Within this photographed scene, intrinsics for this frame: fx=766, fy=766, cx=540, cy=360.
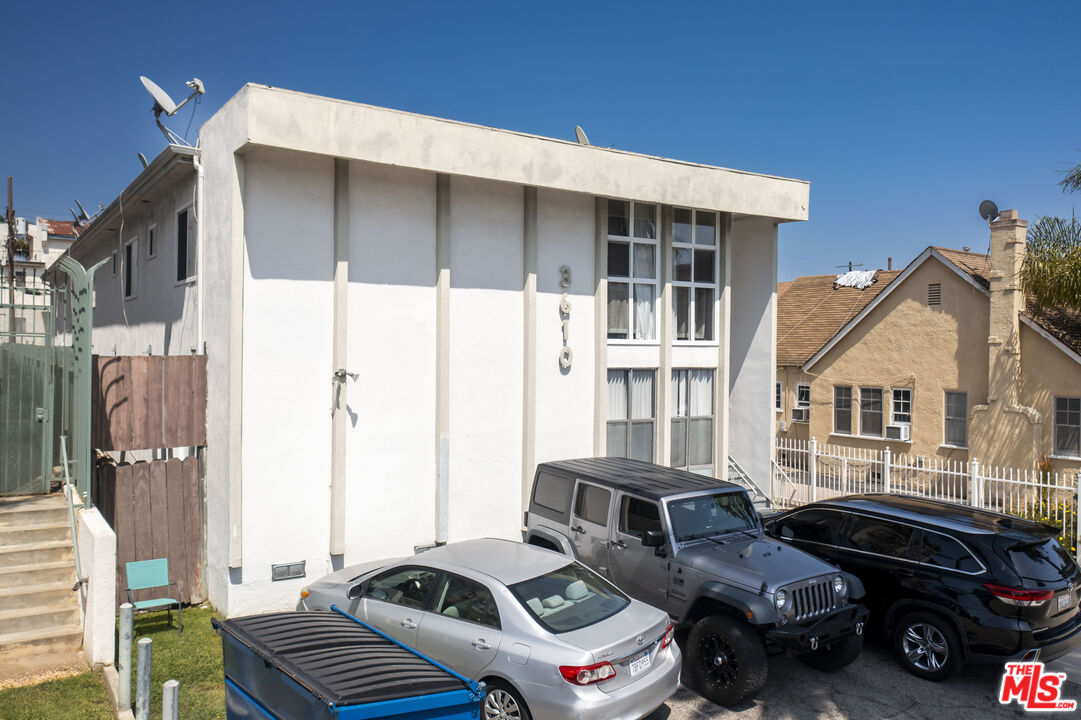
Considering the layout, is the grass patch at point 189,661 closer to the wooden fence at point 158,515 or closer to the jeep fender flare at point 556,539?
the wooden fence at point 158,515

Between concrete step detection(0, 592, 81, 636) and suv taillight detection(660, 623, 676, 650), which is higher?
suv taillight detection(660, 623, 676, 650)

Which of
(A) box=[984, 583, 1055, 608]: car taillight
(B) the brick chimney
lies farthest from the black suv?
(B) the brick chimney

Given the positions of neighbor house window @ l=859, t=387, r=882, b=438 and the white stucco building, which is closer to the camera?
the white stucco building

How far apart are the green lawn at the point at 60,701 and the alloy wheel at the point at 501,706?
3.26 meters

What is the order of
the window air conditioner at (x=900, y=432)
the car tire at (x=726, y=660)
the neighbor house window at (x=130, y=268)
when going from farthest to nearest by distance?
1. the window air conditioner at (x=900, y=432)
2. the neighbor house window at (x=130, y=268)
3. the car tire at (x=726, y=660)

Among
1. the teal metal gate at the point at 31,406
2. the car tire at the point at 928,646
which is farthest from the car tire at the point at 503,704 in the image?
the teal metal gate at the point at 31,406

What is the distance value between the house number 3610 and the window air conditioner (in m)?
12.8

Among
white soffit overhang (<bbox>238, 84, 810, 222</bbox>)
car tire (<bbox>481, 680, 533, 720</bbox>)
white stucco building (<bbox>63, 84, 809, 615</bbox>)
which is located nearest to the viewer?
car tire (<bbox>481, 680, 533, 720</bbox>)

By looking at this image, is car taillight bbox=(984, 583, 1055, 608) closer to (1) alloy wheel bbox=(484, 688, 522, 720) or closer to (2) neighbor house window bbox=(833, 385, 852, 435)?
(1) alloy wheel bbox=(484, 688, 522, 720)

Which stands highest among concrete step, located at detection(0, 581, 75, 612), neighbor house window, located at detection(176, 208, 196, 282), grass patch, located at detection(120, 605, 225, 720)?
neighbor house window, located at detection(176, 208, 196, 282)

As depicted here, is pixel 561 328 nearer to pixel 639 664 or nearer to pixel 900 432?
pixel 639 664

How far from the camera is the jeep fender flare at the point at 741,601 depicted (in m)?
7.27

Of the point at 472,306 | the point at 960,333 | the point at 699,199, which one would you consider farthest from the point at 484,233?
the point at 960,333

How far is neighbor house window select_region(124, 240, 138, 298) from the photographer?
15177 millimetres
